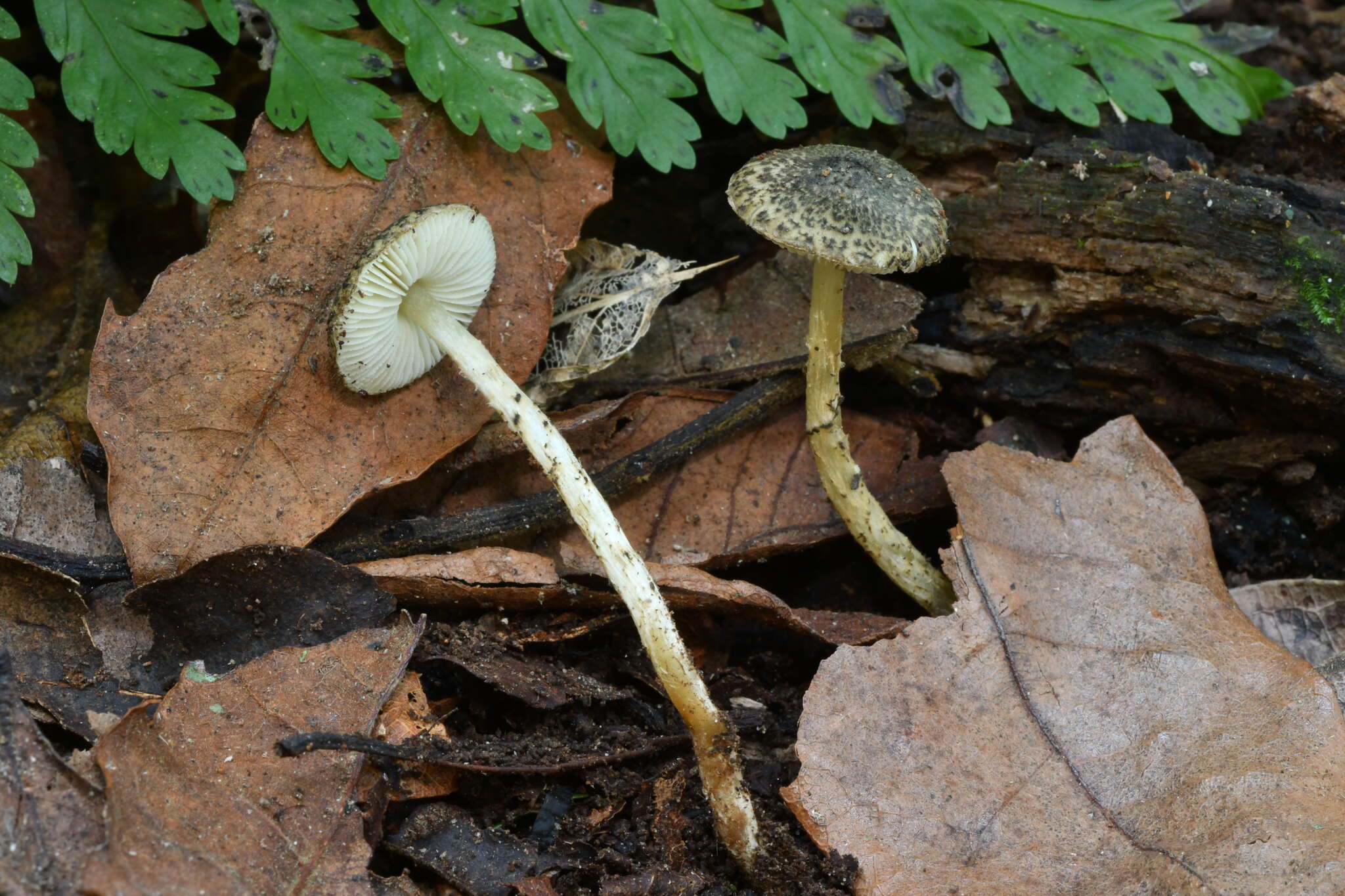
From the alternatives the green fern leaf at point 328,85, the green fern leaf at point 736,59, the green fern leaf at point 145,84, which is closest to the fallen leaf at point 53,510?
the green fern leaf at point 145,84

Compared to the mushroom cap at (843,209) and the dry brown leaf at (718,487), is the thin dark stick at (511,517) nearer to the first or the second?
the dry brown leaf at (718,487)

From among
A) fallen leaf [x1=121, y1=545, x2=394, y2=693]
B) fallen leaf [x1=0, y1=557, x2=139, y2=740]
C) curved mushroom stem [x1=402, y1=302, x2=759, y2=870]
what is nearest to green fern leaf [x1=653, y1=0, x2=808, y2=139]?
curved mushroom stem [x1=402, y1=302, x2=759, y2=870]

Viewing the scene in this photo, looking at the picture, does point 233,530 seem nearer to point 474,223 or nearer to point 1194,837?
point 474,223

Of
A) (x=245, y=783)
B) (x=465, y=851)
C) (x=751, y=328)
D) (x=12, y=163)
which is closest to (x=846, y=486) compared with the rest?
(x=751, y=328)

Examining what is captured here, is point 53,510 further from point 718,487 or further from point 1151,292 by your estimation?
point 1151,292

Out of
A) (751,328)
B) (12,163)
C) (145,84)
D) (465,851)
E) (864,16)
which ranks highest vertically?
(864,16)

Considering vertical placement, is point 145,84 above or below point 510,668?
above

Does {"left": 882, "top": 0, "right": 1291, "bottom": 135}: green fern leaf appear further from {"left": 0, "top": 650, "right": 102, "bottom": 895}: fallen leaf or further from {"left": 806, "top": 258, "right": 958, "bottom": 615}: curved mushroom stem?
{"left": 0, "top": 650, "right": 102, "bottom": 895}: fallen leaf

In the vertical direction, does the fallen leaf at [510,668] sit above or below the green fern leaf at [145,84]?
below
